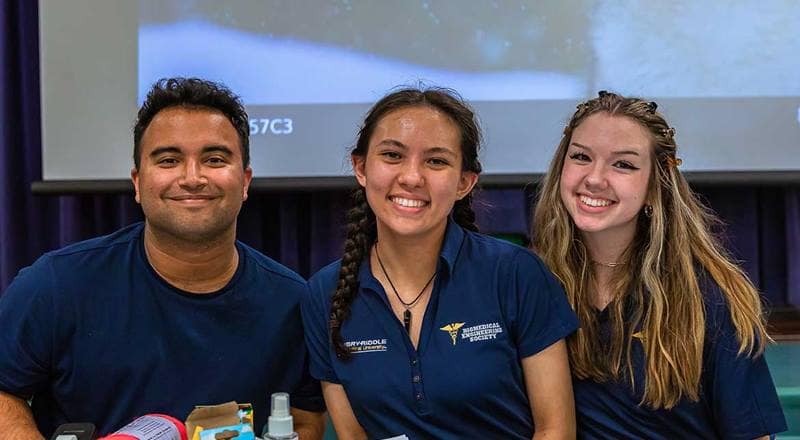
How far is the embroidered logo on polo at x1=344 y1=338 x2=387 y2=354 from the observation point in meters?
1.07

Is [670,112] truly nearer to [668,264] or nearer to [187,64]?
[668,264]

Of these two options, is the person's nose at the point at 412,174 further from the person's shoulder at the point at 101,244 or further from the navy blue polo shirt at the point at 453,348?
the person's shoulder at the point at 101,244

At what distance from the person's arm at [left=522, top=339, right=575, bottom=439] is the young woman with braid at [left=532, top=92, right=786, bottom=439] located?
4 centimetres

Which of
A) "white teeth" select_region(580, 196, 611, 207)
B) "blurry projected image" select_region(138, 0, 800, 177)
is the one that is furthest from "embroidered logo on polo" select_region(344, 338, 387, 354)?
"blurry projected image" select_region(138, 0, 800, 177)

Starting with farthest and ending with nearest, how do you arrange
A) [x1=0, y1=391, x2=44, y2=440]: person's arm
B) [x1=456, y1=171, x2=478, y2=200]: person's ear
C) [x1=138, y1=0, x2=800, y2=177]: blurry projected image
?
[x1=138, y1=0, x2=800, y2=177]: blurry projected image
[x1=456, y1=171, x2=478, y2=200]: person's ear
[x1=0, y1=391, x2=44, y2=440]: person's arm

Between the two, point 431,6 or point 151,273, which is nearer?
point 151,273

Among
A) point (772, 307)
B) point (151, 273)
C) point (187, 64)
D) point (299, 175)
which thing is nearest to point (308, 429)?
point (151, 273)

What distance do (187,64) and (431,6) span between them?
60 centimetres

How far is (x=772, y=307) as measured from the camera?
207 centimetres

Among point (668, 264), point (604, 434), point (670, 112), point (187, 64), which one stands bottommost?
point (604, 434)

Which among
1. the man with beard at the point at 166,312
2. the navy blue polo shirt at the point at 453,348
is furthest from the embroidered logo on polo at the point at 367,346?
the man with beard at the point at 166,312

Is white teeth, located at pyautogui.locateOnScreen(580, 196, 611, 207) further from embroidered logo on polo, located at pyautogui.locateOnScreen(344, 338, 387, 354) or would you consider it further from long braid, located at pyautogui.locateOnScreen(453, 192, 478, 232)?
embroidered logo on polo, located at pyautogui.locateOnScreen(344, 338, 387, 354)

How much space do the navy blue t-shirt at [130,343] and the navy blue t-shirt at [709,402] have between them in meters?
0.39

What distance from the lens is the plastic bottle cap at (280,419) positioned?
817 mm
